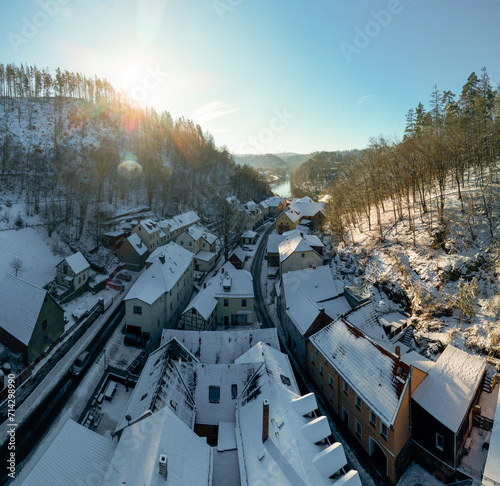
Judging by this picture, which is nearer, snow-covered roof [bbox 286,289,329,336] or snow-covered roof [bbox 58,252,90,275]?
snow-covered roof [bbox 286,289,329,336]

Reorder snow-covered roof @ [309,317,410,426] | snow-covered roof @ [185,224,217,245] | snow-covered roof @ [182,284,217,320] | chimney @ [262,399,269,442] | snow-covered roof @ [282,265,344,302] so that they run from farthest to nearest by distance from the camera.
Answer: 1. snow-covered roof @ [185,224,217,245]
2. snow-covered roof @ [282,265,344,302]
3. snow-covered roof @ [182,284,217,320]
4. snow-covered roof @ [309,317,410,426]
5. chimney @ [262,399,269,442]

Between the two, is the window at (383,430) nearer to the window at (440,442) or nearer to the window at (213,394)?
the window at (440,442)

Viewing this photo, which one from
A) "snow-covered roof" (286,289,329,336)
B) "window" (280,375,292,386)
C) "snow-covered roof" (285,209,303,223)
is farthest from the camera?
"snow-covered roof" (285,209,303,223)

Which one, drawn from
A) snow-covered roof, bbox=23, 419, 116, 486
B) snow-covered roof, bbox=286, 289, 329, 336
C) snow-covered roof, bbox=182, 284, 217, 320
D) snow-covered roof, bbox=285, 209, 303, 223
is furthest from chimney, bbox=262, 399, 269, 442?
snow-covered roof, bbox=285, 209, 303, 223

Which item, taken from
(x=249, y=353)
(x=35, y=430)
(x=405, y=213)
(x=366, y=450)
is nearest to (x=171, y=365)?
(x=249, y=353)

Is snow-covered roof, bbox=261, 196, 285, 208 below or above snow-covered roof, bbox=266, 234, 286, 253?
above

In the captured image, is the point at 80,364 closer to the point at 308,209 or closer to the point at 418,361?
the point at 418,361

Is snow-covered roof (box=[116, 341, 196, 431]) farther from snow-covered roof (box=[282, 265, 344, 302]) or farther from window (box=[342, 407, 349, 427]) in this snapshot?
snow-covered roof (box=[282, 265, 344, 302])

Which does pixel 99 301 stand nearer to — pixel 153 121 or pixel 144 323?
pixel 144 323
